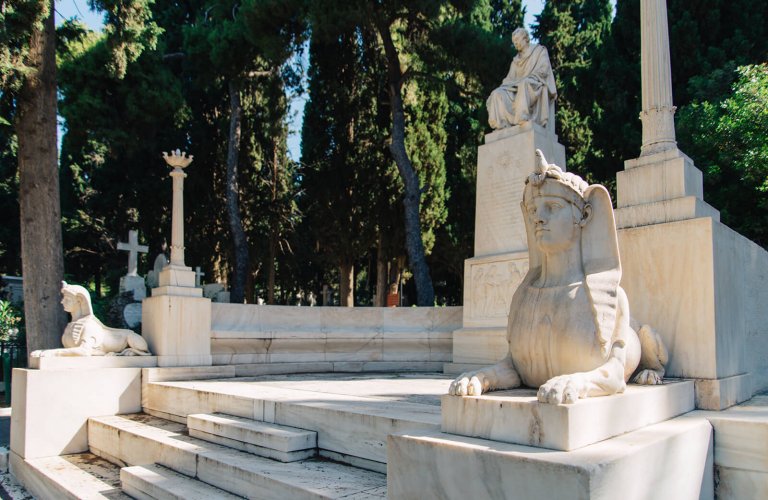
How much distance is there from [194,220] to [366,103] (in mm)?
7295

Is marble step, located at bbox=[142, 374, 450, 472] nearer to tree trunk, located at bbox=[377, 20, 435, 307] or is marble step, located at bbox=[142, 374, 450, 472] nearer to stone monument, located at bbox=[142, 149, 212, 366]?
stone monument, located at bbox=[142, 149, 212, 366]

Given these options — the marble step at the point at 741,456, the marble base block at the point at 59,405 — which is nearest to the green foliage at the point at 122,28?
the marble base block at the point at 59,405

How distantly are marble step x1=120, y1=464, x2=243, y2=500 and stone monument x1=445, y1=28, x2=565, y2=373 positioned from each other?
13.9 ft

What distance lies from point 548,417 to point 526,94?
21.4ft

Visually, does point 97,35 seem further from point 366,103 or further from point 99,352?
point 366,103

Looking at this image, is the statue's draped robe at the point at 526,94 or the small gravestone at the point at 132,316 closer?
the statue's draped robe at the point at 526,94

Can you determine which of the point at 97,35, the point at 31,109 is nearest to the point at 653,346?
the point at 31,109

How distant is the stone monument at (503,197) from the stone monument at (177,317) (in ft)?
11.2

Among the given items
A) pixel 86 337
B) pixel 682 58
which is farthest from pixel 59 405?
pixel 682 58

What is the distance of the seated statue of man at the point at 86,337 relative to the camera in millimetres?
7129

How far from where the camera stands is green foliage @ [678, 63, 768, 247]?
1073cm

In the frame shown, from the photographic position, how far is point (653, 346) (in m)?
3.83

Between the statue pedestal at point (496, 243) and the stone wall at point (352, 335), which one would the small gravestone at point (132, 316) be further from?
the statue pedestal at point (496, 243)

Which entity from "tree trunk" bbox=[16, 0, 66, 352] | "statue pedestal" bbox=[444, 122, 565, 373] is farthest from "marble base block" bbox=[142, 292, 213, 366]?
"statue pedestal" bbox=[444, 122, 565, 373]
